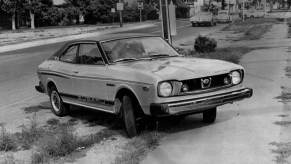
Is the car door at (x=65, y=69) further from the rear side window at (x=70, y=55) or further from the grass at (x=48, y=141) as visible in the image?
the grass at (x=48, y=141)

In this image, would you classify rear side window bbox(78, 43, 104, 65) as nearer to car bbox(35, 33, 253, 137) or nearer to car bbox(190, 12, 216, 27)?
car bbox(35, 33, 253, 137)

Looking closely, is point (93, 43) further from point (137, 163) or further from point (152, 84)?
point (137, 163)

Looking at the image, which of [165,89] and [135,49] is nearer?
[165,89]

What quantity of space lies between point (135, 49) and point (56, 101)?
2168 mm

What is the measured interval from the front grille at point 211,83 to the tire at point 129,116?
0.82m

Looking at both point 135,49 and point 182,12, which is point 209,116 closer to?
point 135,49

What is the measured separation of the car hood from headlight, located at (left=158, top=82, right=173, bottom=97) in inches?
3.3

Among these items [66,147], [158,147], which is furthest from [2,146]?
[158,147]

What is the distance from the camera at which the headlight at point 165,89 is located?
6.90 m

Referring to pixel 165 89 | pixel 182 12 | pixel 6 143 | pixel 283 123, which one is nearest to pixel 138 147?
pixel 165 89

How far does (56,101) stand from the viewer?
967 centimetres

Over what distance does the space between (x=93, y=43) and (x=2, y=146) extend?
2272 millimetres

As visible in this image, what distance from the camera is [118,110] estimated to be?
7.60 m

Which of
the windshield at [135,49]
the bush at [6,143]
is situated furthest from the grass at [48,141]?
the windshield at [135,49]
